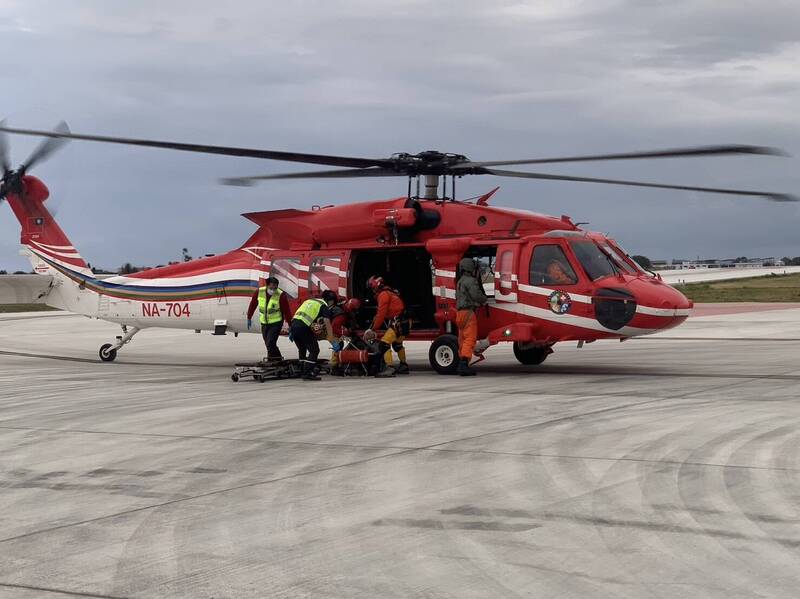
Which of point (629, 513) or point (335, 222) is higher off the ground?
point (335, 222)

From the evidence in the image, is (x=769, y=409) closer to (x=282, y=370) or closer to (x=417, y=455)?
(x=417, y=455)

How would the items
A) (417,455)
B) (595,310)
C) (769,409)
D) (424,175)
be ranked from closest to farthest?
(417,455) < (769,409) < (595,310) < (424,175)

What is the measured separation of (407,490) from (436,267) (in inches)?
368

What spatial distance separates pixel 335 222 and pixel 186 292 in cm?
369

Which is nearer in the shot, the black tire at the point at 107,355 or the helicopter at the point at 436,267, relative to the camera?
the helicopter at the point at 436,267

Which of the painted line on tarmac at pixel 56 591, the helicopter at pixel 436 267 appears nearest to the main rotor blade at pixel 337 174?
the helicopter at pixel 436 267

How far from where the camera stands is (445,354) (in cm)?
1583

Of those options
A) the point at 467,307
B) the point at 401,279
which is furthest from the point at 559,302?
the point at 401,279

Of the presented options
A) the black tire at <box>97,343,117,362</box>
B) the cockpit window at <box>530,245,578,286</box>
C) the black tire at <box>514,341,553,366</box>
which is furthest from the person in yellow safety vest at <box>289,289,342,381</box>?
the black tire at <box>97,343,117,362</box>

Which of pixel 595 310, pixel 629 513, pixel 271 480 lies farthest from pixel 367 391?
pixel 629 513

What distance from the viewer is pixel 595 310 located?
48.2 ft

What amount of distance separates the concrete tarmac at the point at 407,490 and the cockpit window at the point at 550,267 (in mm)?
1750

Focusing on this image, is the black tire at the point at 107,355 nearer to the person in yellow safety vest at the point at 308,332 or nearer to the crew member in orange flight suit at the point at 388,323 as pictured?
the person in yellow safety vest at the point at 308,332

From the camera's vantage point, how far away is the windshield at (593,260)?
589 inches
